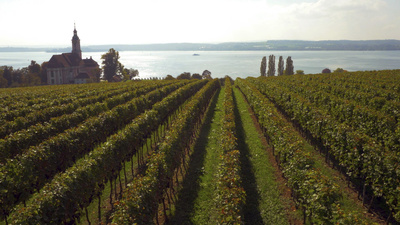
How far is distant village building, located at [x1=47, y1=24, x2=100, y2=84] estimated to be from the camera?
9756 cm

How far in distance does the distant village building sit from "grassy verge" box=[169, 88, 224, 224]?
310 feet

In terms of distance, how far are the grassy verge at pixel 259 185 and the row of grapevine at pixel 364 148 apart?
3.74 metres

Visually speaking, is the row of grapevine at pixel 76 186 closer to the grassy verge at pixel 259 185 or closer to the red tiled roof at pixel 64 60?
the grassy verge at pixel 259 185

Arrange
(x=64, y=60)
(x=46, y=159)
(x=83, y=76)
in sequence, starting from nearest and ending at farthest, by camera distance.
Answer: (x=46, y=159) < (x=83, y=76) < (x=64, y=60)

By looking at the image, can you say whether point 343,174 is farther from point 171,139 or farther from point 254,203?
point 171,139

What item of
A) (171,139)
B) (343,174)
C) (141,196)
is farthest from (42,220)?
(343,174)

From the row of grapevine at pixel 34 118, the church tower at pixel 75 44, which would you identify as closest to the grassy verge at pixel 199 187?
the row of grapevine at pixel 34 118

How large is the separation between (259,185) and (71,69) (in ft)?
367

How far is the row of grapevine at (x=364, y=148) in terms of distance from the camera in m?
9.87

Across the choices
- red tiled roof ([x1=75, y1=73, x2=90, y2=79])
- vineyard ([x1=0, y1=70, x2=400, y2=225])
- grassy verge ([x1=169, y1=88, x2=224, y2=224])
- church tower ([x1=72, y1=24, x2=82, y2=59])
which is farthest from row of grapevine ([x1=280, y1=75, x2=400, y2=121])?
church tower ([x1=72, y1=24, x2=82, y2=59])

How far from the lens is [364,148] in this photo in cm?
→ 1166

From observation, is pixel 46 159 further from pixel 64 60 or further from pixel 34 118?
pixel 64 60

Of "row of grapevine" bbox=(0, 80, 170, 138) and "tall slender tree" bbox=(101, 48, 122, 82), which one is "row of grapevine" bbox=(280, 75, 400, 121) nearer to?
"row of grapevine" bbox=(0, 80, 170, 138)

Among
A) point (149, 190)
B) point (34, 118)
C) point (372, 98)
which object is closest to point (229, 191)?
point (149, 190)
